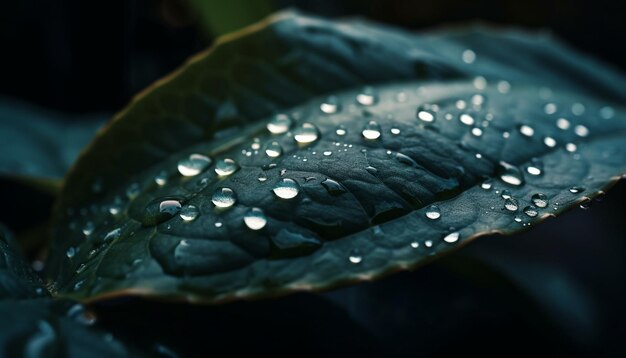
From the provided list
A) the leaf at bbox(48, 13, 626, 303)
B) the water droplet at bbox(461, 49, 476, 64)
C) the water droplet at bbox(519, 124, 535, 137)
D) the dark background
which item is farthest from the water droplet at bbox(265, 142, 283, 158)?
the water droplet at bbox(461, 49, 476, 64)

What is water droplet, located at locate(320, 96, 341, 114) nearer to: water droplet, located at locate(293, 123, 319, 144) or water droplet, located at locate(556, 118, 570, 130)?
water droplet, located at locate(293, 123, 319, 144)

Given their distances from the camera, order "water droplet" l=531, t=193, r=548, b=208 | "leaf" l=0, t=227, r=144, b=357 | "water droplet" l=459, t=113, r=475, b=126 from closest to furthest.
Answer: "leaf" l=0, t=227, r=144, b=357, "water droplet" l=531, t=193, r=548, b=208, "water droplet" l=459, t=113, r=475, b=126

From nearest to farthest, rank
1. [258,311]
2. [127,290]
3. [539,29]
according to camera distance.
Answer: [127,290], [258,311], [539,29]

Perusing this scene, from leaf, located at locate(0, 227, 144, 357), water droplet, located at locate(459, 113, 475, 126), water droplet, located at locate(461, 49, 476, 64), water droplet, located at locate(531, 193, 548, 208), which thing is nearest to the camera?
leaf, located at locate(0, 227, 144, 357)

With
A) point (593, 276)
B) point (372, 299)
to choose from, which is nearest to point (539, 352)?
point (372, 299)

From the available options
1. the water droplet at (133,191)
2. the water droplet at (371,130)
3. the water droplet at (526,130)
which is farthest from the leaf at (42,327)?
the water droplet at (526,130)

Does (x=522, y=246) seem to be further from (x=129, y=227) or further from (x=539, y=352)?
(x=129, y=227)
